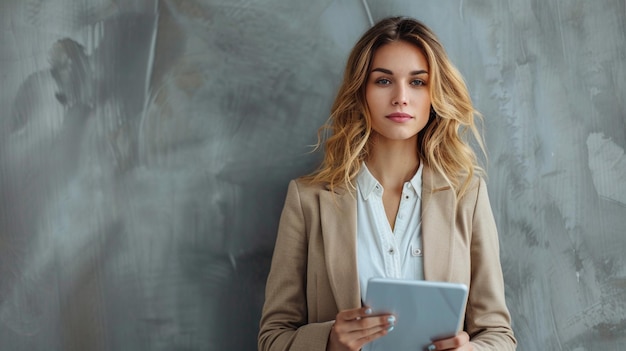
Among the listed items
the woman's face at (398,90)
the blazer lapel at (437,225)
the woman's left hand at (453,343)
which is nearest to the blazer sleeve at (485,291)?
the blazer lapel at (437,225)

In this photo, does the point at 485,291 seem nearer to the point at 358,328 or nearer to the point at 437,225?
the point at 437,225

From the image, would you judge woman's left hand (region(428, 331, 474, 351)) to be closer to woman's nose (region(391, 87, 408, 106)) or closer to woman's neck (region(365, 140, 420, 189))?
woman's neck (region(365, 140, 420, 189))

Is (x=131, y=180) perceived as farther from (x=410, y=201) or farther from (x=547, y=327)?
(x=547, y=327)

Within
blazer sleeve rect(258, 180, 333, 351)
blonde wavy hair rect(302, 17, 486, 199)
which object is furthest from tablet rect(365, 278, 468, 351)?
blonde wavy hair rect(302, 17, 486, 199)

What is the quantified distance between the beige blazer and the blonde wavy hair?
0.06m

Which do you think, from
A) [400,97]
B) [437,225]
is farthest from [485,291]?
[400,97]

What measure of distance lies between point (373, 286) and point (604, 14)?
Result: 1.38 metres

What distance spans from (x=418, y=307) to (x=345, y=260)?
0.35 m

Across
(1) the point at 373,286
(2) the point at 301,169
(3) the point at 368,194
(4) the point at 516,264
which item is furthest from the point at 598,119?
(1) the point at 373,286

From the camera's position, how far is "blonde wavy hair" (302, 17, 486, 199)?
1867mm

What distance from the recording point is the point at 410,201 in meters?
1.91

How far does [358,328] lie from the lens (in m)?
1.58

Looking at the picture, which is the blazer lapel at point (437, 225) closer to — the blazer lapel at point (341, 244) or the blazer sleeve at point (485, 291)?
the blazer sleeve at point (485, 291)

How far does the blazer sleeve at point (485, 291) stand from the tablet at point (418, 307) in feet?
0.95
